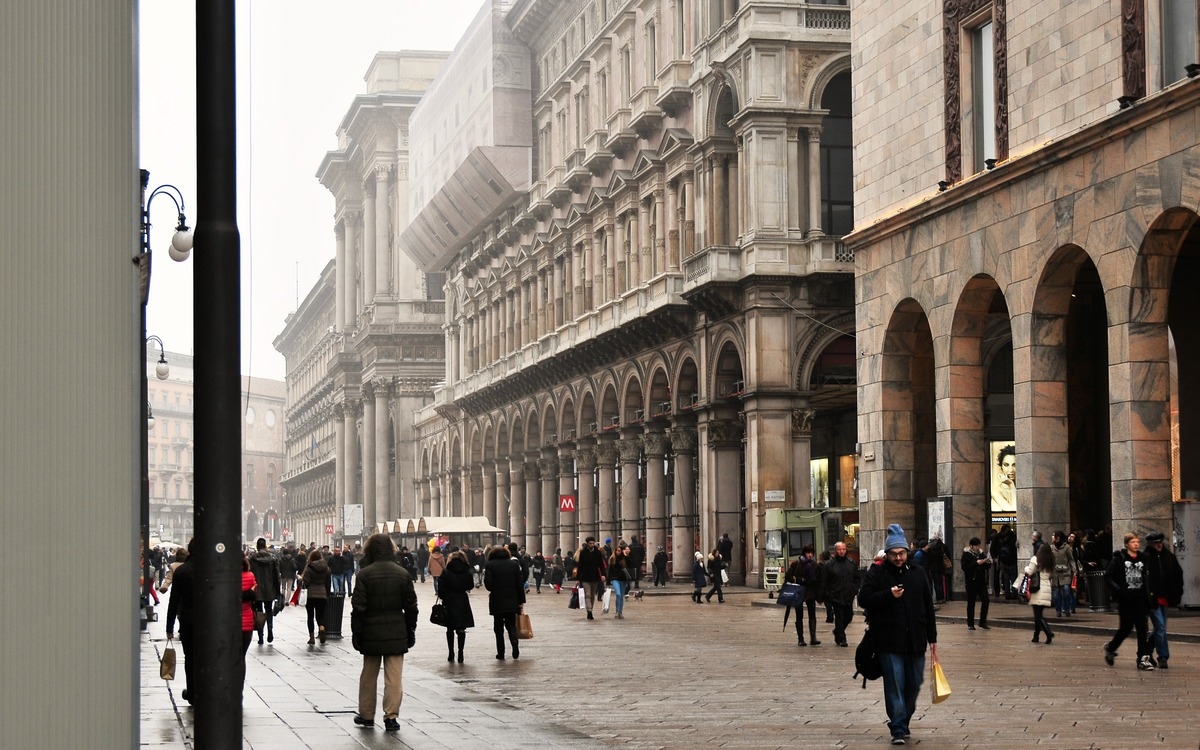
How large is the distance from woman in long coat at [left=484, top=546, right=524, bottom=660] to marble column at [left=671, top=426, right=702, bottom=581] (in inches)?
1188

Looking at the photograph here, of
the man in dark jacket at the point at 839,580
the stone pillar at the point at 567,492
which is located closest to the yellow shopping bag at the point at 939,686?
the man in dark jacket at the point at 839,580

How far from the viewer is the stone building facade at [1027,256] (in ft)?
96.0

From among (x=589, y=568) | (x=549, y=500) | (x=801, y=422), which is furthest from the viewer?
(x=549, y=500)

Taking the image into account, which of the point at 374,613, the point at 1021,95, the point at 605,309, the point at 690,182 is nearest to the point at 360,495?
the point at 605,309

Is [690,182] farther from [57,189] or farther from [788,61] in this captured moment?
[57,189]

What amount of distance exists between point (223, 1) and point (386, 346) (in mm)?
108858

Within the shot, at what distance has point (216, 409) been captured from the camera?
26.0 feet

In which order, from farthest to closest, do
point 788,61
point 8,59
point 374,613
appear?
point 788,61
point 374,613
point 8,59

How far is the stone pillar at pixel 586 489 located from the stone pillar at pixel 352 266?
67871 mm

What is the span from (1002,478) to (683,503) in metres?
15.0

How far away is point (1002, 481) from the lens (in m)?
43.0

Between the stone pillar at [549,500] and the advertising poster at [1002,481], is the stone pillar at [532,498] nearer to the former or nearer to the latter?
the stone pillar at [549,500]

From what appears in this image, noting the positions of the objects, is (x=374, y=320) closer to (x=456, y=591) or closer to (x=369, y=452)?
(x=369, y=452)

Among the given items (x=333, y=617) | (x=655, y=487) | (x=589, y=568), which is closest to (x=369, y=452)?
(x=655, y=487)
